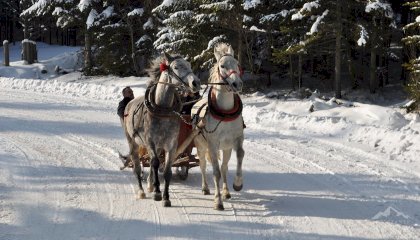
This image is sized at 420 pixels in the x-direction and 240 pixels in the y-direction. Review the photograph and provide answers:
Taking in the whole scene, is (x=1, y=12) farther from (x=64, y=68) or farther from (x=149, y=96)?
(x=149, y=96)

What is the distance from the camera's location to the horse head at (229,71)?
7008 mm

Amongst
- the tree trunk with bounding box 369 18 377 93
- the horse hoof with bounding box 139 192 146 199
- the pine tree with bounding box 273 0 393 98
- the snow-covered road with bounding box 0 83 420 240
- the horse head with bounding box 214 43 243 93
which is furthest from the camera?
the tree trunk with bounding box 369 18 377 93

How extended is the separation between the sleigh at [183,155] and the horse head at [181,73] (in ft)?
3.18

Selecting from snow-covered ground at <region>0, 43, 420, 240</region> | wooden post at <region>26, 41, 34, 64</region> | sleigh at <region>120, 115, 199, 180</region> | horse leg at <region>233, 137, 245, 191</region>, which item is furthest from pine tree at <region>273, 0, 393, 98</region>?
wooden post at <region>26, 41, 34, 64</region>

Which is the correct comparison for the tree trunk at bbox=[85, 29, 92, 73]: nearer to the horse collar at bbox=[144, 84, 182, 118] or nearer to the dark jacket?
the dark jacket

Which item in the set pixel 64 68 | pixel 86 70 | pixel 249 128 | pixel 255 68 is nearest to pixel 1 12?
pixel 64 68

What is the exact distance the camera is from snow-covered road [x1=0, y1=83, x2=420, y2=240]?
6.63 meters

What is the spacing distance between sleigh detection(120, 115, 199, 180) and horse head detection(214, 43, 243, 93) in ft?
3.56

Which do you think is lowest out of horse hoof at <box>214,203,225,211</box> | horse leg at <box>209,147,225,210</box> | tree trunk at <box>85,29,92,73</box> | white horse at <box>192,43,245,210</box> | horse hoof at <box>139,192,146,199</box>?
horse hoof at <box>214,203,225,211</box>

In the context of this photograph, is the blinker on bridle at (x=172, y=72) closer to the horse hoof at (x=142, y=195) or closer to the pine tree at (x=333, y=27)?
the horse hoof at (x=142, y=195)

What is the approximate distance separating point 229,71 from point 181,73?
2.29ft

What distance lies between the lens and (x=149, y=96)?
25.4ft

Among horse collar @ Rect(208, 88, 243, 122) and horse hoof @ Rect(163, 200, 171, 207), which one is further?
horse hoof @ Rect(163, 200, 171, 207)

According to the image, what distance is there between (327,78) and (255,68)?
3800mm
